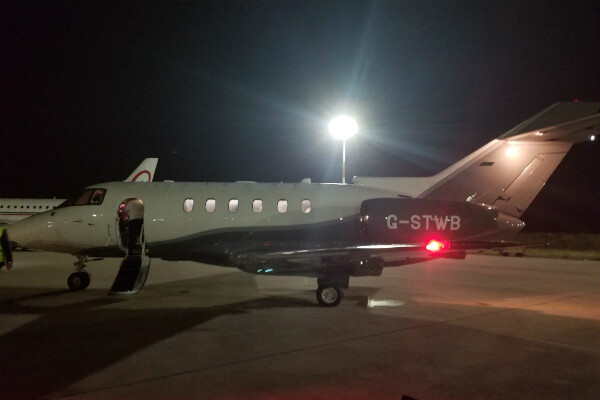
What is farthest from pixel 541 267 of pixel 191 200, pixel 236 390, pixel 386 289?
pixel 236 390

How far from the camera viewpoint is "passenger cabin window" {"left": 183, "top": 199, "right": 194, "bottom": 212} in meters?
12.1

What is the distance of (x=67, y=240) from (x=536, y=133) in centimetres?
1121

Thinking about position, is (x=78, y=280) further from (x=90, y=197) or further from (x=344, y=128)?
(x=344, y=128)

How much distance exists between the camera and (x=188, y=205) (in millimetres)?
12188

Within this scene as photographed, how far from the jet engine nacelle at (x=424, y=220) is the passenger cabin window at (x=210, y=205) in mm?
3652

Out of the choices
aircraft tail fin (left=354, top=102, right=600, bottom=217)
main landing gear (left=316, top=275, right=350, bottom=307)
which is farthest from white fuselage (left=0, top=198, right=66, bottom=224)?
aircraft tail fin (left=354, top=102, right=600, bottom=217)

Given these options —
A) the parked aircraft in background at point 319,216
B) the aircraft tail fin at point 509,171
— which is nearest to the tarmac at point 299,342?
the parked aircraft in background at point 319,216

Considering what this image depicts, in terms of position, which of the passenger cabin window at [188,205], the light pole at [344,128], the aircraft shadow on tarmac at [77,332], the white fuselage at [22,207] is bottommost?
the aircraft shadow on tarmac at [77,332]

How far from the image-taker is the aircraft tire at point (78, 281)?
12188 mm

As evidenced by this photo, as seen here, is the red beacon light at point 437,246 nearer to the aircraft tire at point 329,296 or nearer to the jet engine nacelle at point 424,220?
the jet engine nacelle at point 424,220

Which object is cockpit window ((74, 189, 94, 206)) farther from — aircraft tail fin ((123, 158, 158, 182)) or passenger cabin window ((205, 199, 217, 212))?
aircraft tail fin ((123, 158, 158, 182))

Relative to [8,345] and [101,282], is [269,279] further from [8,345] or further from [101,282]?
[8,345]

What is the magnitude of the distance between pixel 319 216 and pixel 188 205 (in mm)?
3241

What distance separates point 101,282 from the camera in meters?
13.9
